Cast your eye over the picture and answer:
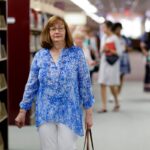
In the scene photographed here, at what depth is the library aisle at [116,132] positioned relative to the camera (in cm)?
712

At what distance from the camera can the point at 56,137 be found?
175 inches

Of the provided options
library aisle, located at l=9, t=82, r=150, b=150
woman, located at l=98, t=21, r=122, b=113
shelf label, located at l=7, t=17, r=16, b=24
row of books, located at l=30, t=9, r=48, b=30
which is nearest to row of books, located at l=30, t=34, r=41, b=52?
row of books, located at l=30, t=9, r=48, b=30

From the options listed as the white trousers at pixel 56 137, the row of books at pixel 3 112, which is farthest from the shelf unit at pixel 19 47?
the white trousers at pixel 56 137

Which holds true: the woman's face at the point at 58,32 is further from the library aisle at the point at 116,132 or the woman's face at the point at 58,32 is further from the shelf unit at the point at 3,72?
the library aisle at the point at 116,132

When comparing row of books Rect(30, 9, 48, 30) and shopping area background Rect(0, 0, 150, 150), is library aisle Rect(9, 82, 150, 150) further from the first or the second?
row of books Rect(30, 9, 48, 30)

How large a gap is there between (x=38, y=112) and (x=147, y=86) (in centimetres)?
991

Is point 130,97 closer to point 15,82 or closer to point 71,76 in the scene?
point 15,82

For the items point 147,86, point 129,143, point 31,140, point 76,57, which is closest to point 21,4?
point 31,140

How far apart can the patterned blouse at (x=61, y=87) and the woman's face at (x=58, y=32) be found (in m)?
0.11

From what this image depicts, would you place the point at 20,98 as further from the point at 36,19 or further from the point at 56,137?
the point at 56,137

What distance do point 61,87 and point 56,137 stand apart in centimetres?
42

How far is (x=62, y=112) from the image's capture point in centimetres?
441

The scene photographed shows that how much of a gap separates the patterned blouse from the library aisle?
8.34 ft

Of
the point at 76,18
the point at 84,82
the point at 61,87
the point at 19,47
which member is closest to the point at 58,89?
the point at 61,87
